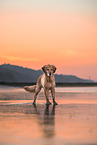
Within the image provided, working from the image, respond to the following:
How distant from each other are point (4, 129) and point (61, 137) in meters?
1.49

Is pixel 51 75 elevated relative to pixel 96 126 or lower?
elevated

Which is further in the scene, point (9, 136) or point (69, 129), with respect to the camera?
point (69, 129)

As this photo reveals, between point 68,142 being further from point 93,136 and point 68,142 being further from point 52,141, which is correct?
point 93,136

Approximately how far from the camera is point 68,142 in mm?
6605

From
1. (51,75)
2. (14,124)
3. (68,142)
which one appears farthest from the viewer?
(51,75)

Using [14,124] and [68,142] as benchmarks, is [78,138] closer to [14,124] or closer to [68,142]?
[68,142]

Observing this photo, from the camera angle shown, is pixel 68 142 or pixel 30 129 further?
pixel 30 129

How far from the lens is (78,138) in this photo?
7.01 m

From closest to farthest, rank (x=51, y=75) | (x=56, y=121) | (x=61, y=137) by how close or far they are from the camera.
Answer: (x=61, y=137), (x=56, y=121), (x=51, y=75)

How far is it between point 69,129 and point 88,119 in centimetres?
195

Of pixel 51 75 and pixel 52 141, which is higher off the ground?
pixel 51 75

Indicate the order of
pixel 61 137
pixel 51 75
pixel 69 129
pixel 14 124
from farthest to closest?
1. pixel 51 75
2. pixel 14 124
3. pixel 69 129
4. pixel 61 137

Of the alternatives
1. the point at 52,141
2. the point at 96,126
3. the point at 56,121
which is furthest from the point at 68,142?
the point at 56,121

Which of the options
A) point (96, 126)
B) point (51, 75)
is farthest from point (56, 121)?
point (51, 75)
